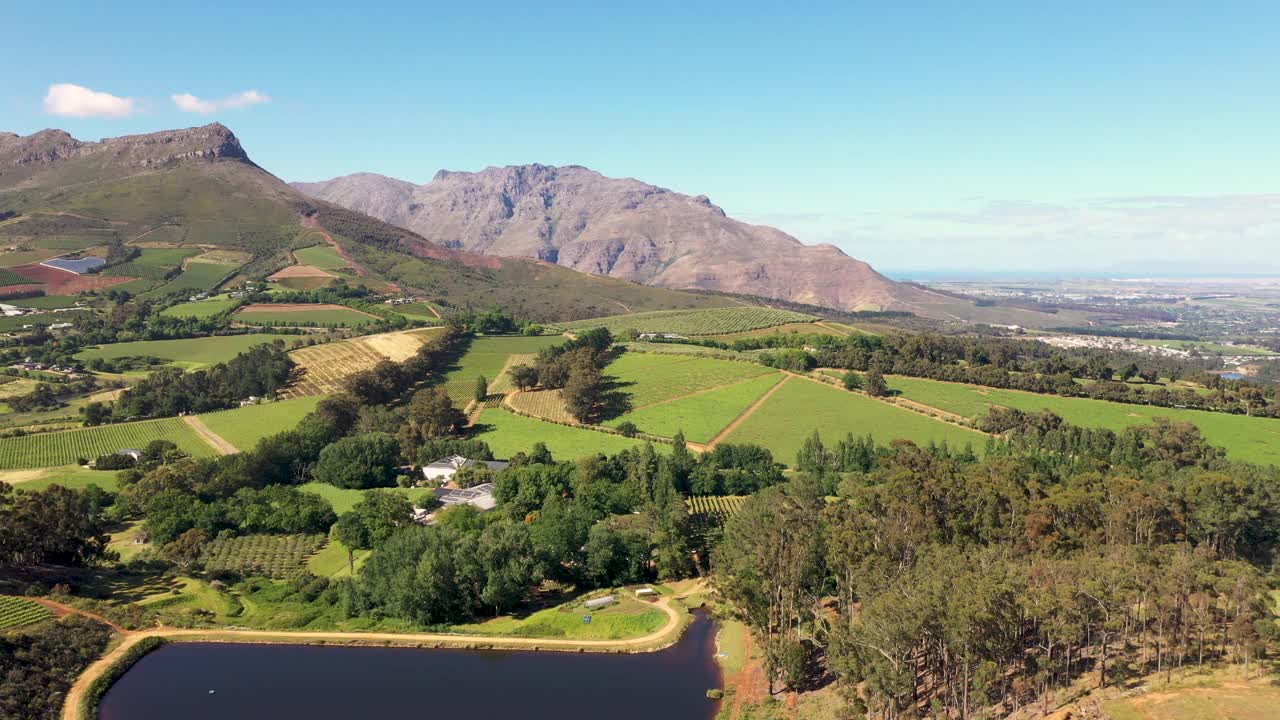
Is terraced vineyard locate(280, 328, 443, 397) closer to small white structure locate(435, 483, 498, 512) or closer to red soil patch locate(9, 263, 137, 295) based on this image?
small white structure locate(435, 483, 498, 512)

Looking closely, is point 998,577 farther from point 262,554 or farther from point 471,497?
point 262,554

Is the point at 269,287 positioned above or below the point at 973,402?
above

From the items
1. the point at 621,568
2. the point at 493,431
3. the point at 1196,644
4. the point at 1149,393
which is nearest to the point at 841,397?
the point at 1149,393

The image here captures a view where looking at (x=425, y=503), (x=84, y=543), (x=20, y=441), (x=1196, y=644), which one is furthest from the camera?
(x=20, y=441)

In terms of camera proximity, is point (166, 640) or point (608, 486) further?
point (608, 486)

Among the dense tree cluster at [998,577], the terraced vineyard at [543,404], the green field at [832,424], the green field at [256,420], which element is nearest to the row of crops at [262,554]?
the green field at [256,420]

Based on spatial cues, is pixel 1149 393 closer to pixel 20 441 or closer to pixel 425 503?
pixel 425 503

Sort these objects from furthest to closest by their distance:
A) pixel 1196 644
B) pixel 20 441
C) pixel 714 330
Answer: pixel 714 330
pixel 20 441
pixel 1196 644

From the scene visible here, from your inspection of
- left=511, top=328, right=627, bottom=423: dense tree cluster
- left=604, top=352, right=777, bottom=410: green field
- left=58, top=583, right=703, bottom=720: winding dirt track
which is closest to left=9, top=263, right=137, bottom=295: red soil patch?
left=511, top=328, right=627, bottom=423: dense tree cluster
